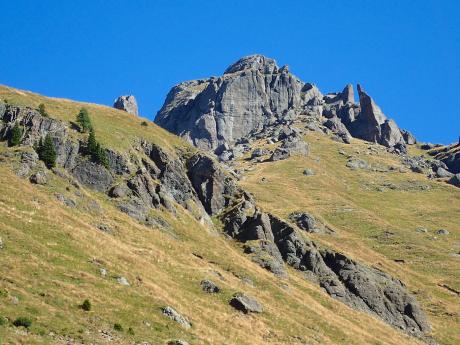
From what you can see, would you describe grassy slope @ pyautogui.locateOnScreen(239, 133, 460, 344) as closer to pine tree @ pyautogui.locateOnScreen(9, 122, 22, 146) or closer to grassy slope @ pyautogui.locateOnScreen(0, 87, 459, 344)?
grassy slope @ pyautogui.locateOnScreen(0, 87, 459, 344)

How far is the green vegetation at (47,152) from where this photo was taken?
270ft

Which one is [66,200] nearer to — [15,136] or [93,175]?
[93,175]

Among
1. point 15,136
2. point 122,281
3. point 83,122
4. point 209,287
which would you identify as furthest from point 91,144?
point 122,281

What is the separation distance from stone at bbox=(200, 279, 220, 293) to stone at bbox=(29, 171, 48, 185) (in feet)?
80.4

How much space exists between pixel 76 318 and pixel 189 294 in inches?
802

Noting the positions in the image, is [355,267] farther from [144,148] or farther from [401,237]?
[401,237]

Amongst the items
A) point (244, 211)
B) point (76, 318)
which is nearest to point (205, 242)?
point (244, 211)

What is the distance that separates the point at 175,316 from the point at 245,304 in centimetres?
1412

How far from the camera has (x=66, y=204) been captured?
7425 centimetres

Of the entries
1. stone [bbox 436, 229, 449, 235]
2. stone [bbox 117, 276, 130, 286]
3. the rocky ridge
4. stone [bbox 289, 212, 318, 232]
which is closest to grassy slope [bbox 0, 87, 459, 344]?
stone [bbox 117, 276, 130, 286]

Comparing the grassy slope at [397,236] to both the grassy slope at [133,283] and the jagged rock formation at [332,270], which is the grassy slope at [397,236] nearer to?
the grassy slope at [133,283]

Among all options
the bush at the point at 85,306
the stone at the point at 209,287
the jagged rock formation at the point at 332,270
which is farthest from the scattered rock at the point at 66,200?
the bush at the point at 85,306

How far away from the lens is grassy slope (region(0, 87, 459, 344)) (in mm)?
45438

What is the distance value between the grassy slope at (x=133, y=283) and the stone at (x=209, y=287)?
739 millimetres
